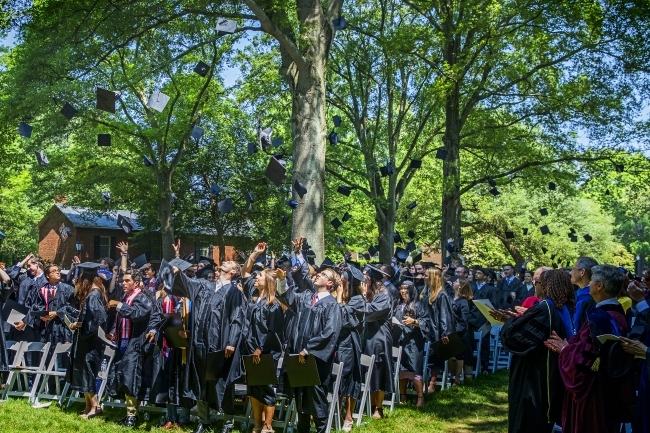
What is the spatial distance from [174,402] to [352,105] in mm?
17104

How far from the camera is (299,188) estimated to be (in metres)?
12.4

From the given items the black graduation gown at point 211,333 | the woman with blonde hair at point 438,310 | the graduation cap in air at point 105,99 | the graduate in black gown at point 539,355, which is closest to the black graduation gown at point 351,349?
the black graduation gown at point 211,333

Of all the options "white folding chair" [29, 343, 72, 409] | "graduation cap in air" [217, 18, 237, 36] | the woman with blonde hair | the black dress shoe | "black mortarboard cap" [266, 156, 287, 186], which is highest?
"graduation cap in air" [217, 18, 237, 36]

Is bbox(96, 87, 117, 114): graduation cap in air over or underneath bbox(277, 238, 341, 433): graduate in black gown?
over

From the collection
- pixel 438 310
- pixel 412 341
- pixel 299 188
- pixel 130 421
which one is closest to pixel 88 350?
pixel 130 421

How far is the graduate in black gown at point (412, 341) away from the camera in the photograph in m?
9.98

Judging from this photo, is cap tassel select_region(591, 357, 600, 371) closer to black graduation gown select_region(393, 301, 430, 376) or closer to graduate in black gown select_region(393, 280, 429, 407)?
graduate in black gown select_region(393, 280, 429, 407)

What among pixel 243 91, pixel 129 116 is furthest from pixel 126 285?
pixel 129 116

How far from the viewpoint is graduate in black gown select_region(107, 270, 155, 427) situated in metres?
8.54

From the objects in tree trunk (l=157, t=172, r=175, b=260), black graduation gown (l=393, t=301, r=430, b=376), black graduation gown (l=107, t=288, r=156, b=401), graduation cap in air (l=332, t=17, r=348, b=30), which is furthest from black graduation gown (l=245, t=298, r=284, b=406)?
tree trunk (l=157, t=172, r=175, b=260)

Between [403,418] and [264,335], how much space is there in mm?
2255

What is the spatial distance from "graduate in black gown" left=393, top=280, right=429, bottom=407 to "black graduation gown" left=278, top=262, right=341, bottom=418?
239cm

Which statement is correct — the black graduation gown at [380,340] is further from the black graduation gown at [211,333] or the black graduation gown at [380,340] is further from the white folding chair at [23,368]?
the white folding chair at [23,368]

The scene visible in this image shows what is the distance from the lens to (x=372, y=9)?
77.1 ft
